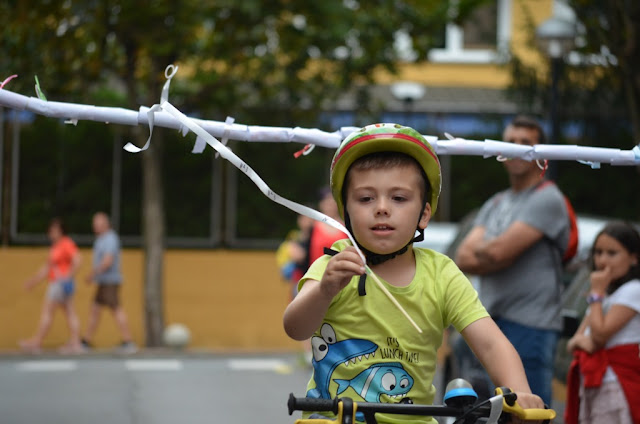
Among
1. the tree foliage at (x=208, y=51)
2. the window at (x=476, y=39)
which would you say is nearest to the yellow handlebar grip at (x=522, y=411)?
the tree foliage at (x=208, y=51)

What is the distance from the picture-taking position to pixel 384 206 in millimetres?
3297

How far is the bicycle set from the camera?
116 inches

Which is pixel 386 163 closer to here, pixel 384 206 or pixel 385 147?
pixel 385 147

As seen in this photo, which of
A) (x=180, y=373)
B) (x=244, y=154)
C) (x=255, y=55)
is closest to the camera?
(x=180, y=373)

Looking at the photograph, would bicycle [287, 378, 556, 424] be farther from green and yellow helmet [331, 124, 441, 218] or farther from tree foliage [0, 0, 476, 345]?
tree foliage [0, 0, 476, 345]

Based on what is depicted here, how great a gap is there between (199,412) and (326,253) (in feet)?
22.8

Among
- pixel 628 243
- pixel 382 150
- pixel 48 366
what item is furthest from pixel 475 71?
pixel 382 150

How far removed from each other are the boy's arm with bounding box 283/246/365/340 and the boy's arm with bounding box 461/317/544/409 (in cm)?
44

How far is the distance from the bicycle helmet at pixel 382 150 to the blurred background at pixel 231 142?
1062 centimetres

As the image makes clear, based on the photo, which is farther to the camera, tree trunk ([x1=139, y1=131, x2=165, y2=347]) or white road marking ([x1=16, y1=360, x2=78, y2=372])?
tree trunk ([x1=139, y1=131, x2=165, y2=347])

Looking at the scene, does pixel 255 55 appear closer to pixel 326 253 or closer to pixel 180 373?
pixel 180 373

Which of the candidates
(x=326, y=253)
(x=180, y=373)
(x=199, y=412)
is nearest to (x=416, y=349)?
(x=326, y=253)

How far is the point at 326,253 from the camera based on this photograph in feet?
11.3

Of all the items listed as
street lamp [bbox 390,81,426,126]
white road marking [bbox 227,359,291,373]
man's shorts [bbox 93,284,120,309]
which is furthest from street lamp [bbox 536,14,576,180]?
man's shorts [bbox 93,284,120,309]
